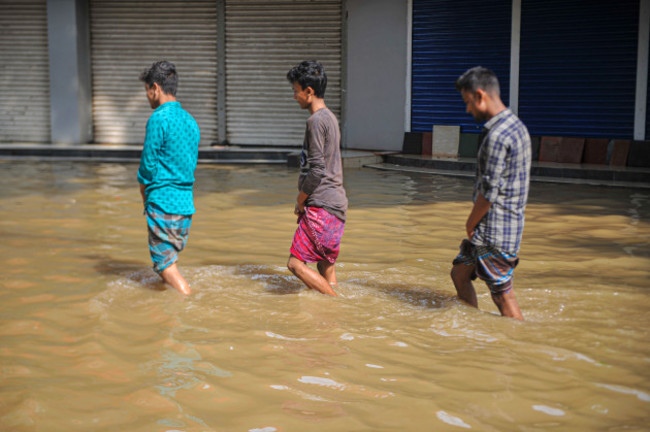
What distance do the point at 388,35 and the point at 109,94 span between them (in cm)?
704

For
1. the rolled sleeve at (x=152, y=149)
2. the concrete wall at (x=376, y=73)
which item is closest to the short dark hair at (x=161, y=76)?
the rolled sleeve at (x=152, y=149)

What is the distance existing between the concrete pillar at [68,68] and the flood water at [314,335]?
9.71 metres

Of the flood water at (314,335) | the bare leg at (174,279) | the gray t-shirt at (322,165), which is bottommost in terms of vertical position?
the flood water at (314,335)

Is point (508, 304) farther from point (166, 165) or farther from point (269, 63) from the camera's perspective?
point (269, 63)

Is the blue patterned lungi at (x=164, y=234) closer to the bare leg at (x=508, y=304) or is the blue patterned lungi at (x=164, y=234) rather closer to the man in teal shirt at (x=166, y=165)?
the man in teal shirt at (x=166, y=165)

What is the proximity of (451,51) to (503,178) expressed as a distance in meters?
12.1

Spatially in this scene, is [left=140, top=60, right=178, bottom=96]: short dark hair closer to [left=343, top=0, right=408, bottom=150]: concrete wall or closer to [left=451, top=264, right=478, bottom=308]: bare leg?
[left=451, top=264, right=478, bottom=308]: bare leg

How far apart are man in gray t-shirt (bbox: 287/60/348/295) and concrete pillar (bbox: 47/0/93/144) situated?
13898 mm

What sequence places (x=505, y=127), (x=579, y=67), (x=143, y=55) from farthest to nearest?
(x=143, y=55)
(x=579, y=67)
(x=505, y=127)

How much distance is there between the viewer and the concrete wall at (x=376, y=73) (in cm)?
1619

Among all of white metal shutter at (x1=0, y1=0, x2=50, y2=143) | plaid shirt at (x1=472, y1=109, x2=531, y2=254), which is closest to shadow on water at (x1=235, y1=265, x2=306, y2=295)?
plaid shirt at (x1=472, y1=109, x2=531, y2=254)

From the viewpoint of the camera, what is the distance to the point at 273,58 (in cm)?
1716

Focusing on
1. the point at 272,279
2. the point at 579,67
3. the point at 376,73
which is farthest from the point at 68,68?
the point at 272,279

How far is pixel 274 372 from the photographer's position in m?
3.81
